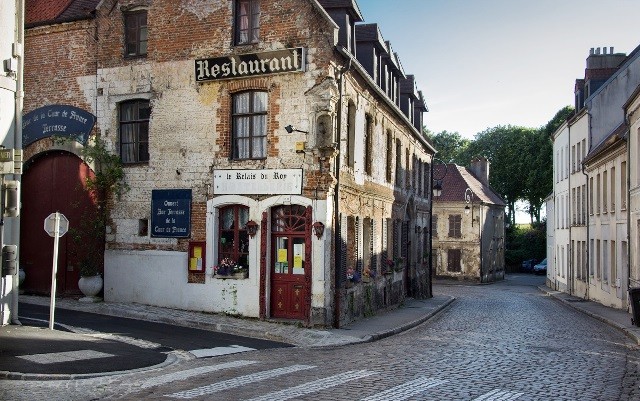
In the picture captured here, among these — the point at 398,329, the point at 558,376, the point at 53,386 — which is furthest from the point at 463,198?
the point at 53,386

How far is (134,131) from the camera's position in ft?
67.2

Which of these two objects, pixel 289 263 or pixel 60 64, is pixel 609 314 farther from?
pixel 60 64

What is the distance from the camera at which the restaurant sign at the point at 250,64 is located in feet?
59.6

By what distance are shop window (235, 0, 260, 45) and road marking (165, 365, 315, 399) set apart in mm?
9926

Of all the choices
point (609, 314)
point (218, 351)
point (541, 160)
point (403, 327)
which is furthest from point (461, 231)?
point (218, 351)

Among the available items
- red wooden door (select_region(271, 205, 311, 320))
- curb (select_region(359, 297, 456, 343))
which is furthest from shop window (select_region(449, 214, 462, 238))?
red wooden door (select_region(271, 205, 311, 320))

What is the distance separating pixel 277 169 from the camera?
60.0 ft

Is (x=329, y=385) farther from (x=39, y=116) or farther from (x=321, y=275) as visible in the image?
(x=39, y=116)

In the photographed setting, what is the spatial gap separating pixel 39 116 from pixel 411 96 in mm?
15951

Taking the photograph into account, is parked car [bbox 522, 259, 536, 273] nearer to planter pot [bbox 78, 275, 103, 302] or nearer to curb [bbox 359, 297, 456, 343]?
curb [bbox 359, 297, 456, 343]

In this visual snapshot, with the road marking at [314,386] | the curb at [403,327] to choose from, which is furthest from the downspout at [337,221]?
the road marking at [314,386]

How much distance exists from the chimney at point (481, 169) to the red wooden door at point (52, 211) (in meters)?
49.6

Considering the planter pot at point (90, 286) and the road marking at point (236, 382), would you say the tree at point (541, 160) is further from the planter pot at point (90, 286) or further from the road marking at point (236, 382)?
the road marking at point (236, 382)

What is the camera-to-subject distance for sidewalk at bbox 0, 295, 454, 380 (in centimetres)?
1109
